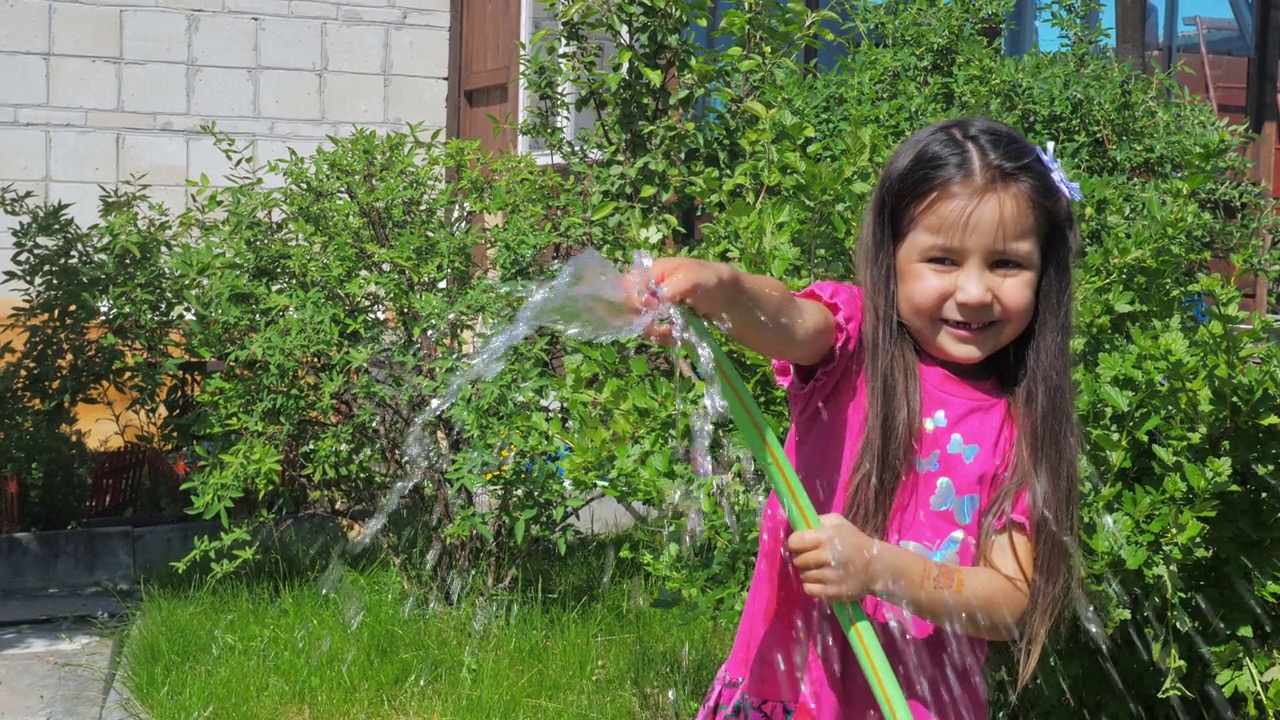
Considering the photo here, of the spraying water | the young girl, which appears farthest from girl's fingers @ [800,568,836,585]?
the spraying water

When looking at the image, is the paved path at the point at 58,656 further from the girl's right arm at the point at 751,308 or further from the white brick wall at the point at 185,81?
the white brick wall at the point at 185,81

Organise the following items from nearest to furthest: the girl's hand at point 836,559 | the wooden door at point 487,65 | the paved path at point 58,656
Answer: the girl's hand at point 836,559
the paved path at point 58,656
the wooden door at point 487,65

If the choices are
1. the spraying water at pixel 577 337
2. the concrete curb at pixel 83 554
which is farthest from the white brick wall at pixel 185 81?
the spraying water at pixel 577 337

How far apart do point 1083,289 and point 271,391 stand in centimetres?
255

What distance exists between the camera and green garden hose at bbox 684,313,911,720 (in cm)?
198

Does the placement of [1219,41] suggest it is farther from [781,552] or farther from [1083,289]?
[781,552]

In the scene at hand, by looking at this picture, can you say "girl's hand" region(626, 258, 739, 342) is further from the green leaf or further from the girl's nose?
the green leaf

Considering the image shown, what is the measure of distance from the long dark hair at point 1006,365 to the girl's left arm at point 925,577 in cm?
3

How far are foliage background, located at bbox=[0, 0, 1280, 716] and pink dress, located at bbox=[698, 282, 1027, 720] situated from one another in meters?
0.76

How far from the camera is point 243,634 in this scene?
13.8 feet

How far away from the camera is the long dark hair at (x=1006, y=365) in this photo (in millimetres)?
2145

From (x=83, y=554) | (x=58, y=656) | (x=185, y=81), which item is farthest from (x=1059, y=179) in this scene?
(x=185, y=81)

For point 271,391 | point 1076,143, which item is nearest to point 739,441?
point 1076,143

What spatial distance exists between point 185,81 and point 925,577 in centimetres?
639
